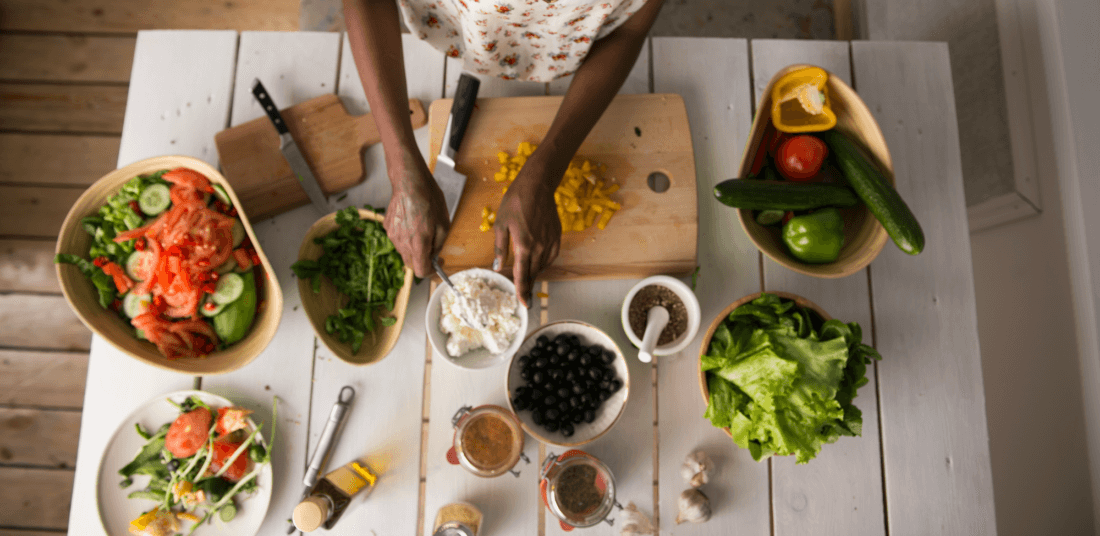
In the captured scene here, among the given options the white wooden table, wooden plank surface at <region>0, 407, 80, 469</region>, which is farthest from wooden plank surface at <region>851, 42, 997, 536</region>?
wooden plank surface at <region>0, 407, 80, 469</region>

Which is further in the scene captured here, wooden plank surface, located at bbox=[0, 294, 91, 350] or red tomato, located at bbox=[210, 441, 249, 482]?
wooden plank surface, located at bbox=[0, 294, 91, 350]

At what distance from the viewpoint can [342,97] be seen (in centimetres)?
141

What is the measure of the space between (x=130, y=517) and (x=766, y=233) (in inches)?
61.6

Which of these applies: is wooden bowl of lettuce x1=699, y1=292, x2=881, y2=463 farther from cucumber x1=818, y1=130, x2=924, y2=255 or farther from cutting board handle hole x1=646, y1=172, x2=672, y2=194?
cutting board handle hole x1=646, y1=172, x2=672, y2=194

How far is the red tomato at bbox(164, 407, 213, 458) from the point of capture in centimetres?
114

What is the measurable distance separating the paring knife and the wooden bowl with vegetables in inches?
38.9

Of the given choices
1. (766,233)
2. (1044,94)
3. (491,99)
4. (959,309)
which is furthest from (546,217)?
(1044,94)

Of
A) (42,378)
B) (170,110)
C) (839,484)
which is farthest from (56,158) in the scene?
(839,484)

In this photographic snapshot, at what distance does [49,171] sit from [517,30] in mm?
2093

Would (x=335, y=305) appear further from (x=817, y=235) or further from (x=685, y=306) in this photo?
(x=817, y=235)

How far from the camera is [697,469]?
1.21 meters

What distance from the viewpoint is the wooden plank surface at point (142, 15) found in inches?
84.6

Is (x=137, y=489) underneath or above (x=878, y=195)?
underneath

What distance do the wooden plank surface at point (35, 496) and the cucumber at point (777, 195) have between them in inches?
95.0
